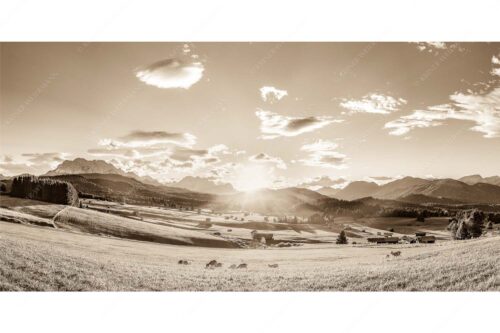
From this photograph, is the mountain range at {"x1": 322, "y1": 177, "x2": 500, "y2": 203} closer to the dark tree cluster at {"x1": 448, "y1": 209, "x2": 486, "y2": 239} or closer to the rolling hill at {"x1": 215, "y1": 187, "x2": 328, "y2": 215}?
the dark tree cluster at {"x1": 448, "y1": 209, "x2": 486, "y2": 239}

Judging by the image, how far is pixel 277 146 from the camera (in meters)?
20.3

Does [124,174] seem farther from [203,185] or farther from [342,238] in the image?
[342,238]

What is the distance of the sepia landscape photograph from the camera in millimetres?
18125

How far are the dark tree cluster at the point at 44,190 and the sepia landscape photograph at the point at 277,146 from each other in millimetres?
151

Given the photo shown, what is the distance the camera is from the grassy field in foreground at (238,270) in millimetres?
15484

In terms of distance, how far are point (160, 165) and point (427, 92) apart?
1432 centimetres

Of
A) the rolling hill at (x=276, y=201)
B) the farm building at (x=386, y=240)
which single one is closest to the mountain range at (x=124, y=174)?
the rolling hill at (x=276, y=201)

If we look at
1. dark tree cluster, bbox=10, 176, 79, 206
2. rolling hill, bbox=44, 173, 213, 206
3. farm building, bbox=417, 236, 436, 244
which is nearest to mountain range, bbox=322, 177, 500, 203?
farm building, bbox=417, 236, 436, 244

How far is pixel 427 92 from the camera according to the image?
63.1 feet

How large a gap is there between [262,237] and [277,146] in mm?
5826

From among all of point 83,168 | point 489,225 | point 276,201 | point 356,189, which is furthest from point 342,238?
point 83,168
